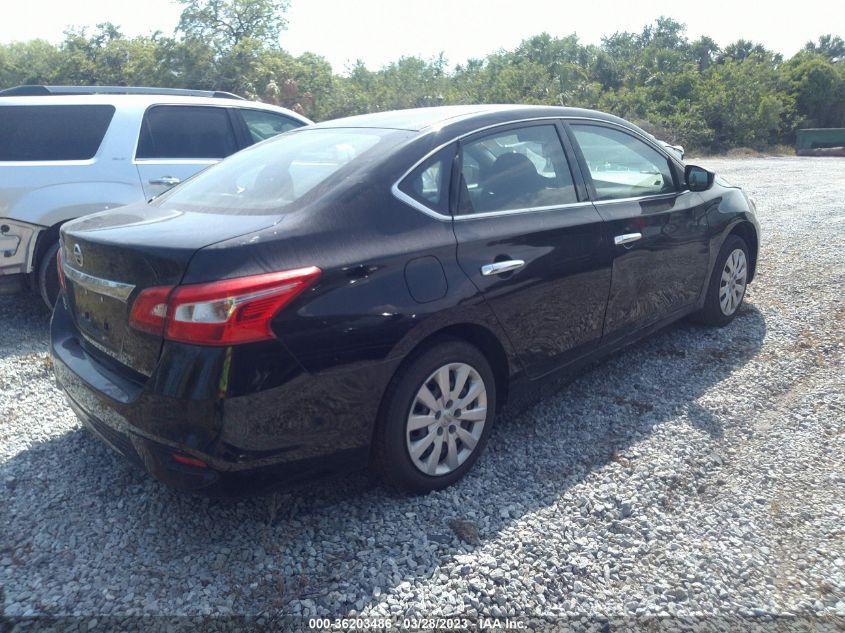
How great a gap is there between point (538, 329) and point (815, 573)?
1570 mm

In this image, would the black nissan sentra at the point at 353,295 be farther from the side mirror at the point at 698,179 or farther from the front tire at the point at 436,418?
the side mirror at the point at 698,179

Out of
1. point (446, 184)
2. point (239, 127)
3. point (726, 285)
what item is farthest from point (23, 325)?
point (726, 285)

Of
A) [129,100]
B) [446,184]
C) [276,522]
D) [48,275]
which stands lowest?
[276,522]

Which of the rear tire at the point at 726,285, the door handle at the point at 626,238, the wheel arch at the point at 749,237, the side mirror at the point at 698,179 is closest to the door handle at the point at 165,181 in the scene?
the door handle at the point at 626,238

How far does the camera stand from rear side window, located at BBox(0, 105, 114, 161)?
543cm

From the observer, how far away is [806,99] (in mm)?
37312

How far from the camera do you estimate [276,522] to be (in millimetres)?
3049

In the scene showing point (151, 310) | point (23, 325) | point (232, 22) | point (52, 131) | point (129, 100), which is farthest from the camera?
point (232, 22)

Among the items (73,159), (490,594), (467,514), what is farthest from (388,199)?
(73,159)

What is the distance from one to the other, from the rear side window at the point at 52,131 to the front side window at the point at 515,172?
369cm

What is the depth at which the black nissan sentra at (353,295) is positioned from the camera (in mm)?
2557

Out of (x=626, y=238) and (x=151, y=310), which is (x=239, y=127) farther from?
(x=151, y=310)

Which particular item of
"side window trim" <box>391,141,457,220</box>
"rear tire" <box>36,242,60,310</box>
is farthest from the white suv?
"side window trim" <box>391,141,457,220</box>

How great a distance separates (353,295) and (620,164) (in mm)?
2428
